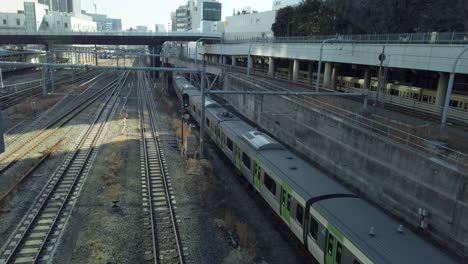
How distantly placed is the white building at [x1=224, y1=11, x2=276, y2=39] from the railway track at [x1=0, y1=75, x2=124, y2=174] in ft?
161

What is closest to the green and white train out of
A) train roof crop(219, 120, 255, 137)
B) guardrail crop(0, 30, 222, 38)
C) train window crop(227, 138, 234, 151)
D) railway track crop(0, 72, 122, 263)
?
A: train roof crop(219, 120, 255, 137)

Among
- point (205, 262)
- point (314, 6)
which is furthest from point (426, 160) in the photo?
point (314, 6)

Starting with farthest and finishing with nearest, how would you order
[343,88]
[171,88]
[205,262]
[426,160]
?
[171,88] < [343,88] < [426,160] < [205,262]

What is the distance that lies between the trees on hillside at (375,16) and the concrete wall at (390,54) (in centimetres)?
1068

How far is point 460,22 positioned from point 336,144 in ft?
90.2

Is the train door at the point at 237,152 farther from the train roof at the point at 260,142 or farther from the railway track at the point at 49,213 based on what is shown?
the railway track at the point at 49,213

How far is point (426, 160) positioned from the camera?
1534 cm

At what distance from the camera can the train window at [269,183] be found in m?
16.3

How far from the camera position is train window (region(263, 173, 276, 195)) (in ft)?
53.4

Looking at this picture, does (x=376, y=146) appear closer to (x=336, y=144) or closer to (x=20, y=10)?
(x=336, y=144)

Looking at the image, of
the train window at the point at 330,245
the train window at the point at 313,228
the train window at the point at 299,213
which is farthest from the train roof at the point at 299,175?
the train window at the point at 330,245

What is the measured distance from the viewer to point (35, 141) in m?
28.4

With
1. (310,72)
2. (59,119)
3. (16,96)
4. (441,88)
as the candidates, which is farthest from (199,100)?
(16,96)

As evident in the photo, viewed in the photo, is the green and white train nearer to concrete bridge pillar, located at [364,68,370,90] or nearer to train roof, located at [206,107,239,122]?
train roof, located at [206,107,239,122]
